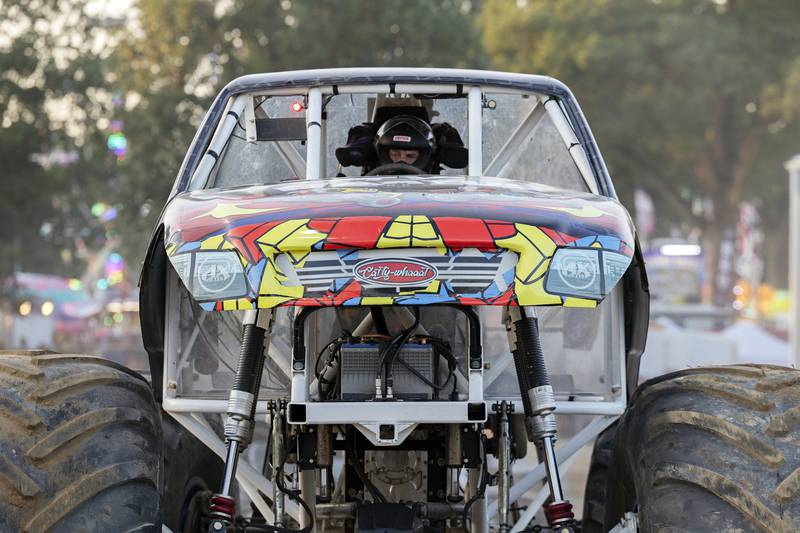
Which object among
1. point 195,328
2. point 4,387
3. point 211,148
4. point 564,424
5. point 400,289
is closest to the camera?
point 400,289

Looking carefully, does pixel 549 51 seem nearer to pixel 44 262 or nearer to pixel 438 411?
pixel 44 262

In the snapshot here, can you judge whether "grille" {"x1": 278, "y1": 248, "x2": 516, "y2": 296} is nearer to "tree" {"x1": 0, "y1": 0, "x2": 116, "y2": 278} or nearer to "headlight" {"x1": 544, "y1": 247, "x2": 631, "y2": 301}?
"headlight" {"x1": 544, "y1": 247, "x2": 631, "y2": 301}

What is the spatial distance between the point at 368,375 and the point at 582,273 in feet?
2.64

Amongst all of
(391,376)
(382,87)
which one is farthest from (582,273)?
(382,87)

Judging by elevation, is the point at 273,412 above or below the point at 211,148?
below

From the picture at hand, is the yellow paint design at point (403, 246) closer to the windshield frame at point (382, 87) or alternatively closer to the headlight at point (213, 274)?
the headlight at point (213, 274)

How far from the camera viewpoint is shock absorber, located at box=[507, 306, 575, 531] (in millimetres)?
3824

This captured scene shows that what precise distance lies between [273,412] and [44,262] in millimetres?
41775

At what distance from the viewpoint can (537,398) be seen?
399 cm

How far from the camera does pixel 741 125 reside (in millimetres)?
47125

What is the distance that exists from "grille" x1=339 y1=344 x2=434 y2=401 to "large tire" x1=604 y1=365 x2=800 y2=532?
2.35 ft

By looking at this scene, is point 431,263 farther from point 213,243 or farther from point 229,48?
point 229,48

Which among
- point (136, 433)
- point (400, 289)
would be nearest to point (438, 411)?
point (400, 289)

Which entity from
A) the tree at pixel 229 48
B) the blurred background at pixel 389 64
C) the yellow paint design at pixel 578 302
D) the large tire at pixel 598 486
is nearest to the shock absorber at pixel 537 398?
the yellow paint design at pixel 578 302
